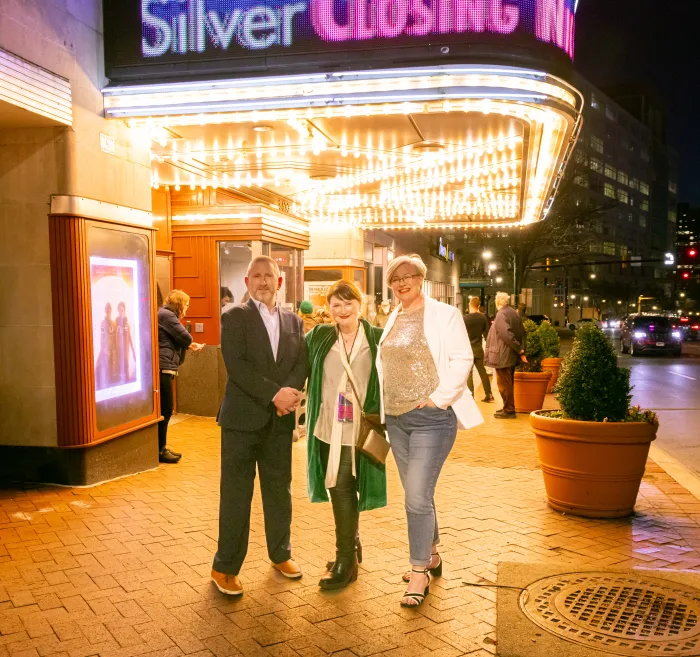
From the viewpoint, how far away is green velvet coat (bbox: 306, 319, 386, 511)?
4508mm

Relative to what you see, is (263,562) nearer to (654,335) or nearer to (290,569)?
(290,569)

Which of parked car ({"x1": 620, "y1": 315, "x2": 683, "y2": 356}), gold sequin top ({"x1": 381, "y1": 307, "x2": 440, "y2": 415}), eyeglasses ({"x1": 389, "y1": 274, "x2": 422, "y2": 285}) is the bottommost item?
parked car ({"x1": 620, "y1": 315, "x2": 683, "y2": 356})

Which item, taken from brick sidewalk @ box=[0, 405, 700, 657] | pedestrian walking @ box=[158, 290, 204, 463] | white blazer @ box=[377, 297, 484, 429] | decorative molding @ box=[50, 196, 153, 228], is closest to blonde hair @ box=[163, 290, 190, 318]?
pedestrian walking @ box=[158, 290, 204, 463]

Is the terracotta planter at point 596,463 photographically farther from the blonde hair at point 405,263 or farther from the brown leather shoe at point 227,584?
the brown leather shoe at point 227,584

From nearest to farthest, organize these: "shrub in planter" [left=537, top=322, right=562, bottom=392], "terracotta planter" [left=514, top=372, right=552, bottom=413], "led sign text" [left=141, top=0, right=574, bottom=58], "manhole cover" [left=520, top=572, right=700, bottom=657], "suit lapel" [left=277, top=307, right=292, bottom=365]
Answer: "manhole cover" [left=520, top=572, right=700, bottom=657] < "suit lapel" [left=277, top=307, right=292, bottom=365] < "led sign text" [left=141, top=0, right=574, bottom=58] < "terracotta planter" [left=514, top=372, right=552, bottom=413] < "shrub in planter" [left=537, top=322, right=562, bottom=392]

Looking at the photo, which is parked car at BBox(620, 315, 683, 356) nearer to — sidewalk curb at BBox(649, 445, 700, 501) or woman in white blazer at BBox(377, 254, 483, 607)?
sidewalk curb at BBox(649, 445, 700, 501)

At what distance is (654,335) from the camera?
29875mm

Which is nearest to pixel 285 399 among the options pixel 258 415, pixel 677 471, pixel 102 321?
pixel 258 415

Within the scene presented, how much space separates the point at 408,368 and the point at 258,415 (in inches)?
37.9

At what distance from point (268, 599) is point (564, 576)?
6.18 ft

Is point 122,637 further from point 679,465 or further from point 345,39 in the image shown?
point 679,465

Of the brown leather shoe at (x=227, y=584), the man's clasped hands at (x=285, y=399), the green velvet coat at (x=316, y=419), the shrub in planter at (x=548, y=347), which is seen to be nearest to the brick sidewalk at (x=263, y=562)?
the brown leather shoe at (x=227, y=584)

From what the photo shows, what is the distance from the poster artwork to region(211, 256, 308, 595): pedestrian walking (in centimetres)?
286

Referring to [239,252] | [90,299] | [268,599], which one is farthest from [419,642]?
[239,252]
